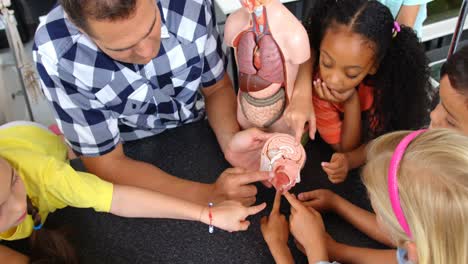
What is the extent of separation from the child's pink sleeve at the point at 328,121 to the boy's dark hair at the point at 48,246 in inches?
23.9

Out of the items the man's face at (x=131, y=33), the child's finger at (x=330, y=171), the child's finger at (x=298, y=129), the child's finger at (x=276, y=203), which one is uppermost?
the man's face at (x=131, y=33)

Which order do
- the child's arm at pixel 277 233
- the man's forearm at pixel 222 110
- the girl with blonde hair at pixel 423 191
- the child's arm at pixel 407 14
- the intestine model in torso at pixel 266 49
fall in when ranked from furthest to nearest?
the child's arm at pixel 407 14 → the man's forearm at pixel 222 110 → the child's arm at pixel 277 233 → the intestine model in torso at pixel 266 49 → the girl with blonde hair at pixel 423 191

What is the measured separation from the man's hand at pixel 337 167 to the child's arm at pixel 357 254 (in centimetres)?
15

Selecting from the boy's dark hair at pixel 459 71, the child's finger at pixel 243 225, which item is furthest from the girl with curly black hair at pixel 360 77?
the child's finger at pixel 243 225

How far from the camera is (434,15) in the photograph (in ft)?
6.43

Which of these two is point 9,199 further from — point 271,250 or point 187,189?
point 271,250

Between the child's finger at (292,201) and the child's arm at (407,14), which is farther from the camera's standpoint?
the child's arm at (407,14)

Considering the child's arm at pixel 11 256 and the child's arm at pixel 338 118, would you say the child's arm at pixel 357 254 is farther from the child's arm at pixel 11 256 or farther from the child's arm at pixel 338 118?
the child's arm at pixel 11 256

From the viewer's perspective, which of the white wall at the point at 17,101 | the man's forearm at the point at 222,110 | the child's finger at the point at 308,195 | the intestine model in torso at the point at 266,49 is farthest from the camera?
the white wall at the point at 17,101

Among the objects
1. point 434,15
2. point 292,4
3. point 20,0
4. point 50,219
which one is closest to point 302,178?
point 50,219

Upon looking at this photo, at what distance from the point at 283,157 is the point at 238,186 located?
15cm

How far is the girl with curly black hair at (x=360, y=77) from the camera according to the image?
0.90 meters

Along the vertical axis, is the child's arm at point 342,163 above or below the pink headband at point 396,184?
below

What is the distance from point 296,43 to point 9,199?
0.58 meters
